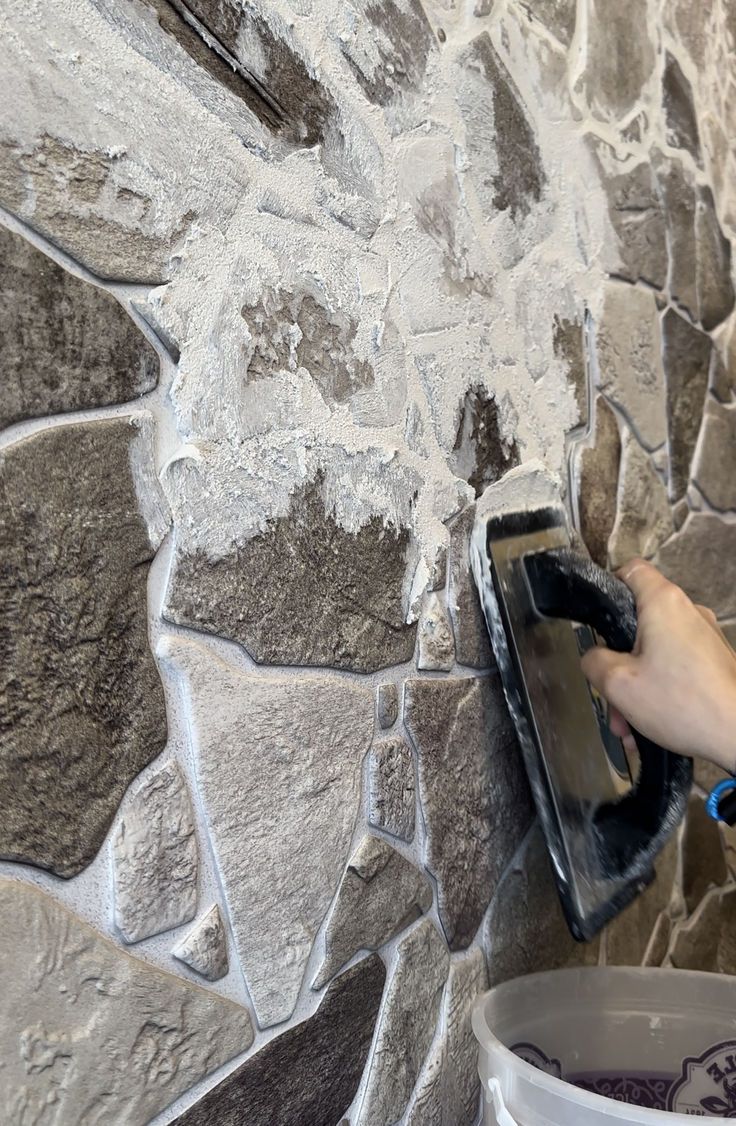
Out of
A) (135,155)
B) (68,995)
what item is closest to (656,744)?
(68,995)

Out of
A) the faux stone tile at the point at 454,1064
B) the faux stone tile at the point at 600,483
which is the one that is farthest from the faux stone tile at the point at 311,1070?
the faux stone tile at the point at 600,483

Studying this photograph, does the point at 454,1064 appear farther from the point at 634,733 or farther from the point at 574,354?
the point at 574,354

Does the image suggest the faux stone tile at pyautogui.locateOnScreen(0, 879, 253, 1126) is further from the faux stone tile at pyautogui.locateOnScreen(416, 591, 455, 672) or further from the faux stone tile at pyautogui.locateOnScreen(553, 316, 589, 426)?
the faux stone tile at pyautogui.locateOnScreen(553, 316, 589, 426)

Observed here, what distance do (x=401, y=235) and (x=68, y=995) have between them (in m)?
0.69

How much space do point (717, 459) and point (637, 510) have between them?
33 centimetres

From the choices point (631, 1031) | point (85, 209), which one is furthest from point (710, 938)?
point (85, 209)

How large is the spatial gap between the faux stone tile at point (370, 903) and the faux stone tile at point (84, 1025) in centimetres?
14

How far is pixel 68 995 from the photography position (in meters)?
0.52

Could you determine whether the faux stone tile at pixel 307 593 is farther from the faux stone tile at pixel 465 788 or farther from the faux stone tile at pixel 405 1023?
the faux stone tile at pixel 405 1023

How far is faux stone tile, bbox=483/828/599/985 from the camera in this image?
3.18 feet

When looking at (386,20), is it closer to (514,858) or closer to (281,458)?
(281,458)

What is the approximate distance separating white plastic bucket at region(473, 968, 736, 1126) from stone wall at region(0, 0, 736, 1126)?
0.17ft

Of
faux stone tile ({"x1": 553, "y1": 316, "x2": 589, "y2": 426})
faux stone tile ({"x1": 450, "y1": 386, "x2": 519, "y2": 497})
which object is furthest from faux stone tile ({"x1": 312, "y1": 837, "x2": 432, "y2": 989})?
faux stone tile ({"x1": 553, "y1": 316, "x2": 589, "y2": 426})

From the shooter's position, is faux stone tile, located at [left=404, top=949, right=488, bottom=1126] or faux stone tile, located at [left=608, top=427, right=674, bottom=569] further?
faux stone tile, located at [left=608, top=427, right=674, bottom=569]
